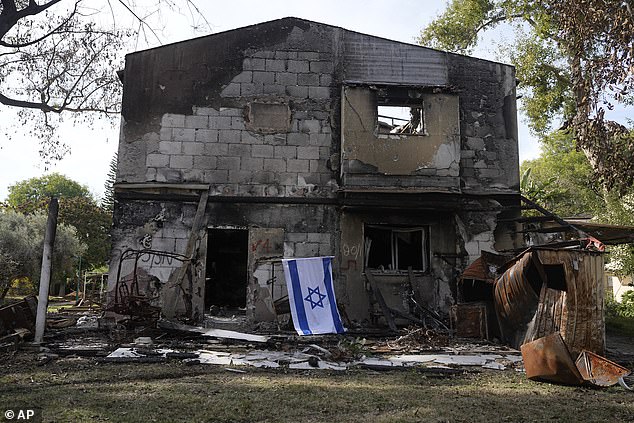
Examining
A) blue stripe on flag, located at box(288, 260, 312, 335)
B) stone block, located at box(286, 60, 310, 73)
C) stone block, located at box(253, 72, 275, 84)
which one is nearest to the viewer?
blue stripe on flag, located at box(288, 260, 312, 335)

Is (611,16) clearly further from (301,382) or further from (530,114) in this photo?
(530,114)

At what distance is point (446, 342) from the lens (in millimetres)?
9266

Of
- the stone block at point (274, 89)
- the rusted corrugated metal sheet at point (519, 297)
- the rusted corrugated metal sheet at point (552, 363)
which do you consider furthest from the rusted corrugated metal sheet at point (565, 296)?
the stone block at point (274, 89)

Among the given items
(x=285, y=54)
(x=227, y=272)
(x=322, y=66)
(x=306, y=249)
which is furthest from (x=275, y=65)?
(x=227, y=272)

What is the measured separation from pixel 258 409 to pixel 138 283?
6.98m

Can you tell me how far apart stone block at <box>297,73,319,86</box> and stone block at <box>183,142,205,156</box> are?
2.65 metres

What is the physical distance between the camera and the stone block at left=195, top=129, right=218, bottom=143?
38.9 feet

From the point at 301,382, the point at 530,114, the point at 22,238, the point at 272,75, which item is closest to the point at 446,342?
the point at 301,382

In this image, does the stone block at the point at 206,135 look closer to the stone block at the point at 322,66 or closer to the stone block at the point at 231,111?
the stone block at the point at 231,111

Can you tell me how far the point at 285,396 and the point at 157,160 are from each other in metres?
7.63

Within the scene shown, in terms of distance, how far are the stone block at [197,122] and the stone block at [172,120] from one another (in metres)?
0.11

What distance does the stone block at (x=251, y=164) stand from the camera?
465 inches

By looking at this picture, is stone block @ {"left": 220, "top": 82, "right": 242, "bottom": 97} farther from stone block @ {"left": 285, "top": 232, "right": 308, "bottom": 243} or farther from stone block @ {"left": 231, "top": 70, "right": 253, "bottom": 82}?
stone block @ {"left": 285, "top": 232, "right": 308, "bottom": 243}

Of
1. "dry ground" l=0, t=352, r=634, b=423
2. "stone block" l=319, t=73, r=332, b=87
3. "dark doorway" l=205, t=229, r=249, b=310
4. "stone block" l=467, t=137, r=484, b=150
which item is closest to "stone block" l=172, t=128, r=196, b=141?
"stone block" l=319, t=73, r=332, b=87
